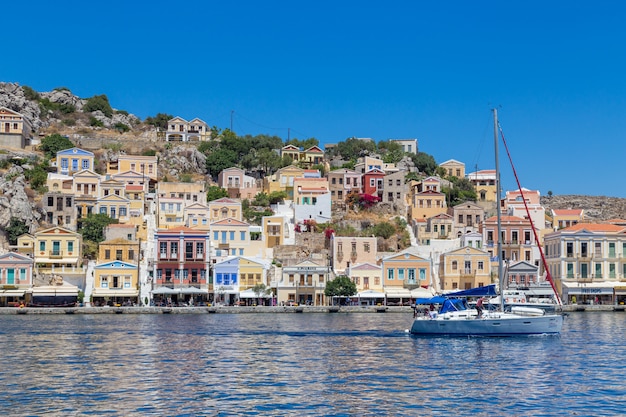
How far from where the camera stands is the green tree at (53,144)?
11894 centimetres

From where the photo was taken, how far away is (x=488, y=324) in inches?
1925

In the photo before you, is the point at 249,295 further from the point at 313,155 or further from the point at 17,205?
the point at 313,155

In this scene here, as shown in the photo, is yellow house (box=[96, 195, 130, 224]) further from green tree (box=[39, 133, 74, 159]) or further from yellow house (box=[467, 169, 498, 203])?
yellow house (box=[467, 169, 498, 203])

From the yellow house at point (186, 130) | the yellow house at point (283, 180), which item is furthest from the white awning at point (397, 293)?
the yellow house at point (186, 130)

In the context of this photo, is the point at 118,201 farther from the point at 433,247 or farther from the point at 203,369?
the point at 203,369

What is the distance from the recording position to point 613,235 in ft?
297

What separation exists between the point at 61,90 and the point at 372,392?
136 meters

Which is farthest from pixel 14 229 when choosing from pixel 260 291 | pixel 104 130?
pixel 104 130

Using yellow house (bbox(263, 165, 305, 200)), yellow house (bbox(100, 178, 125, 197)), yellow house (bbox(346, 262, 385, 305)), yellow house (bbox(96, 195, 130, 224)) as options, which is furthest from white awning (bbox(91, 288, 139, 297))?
yellow house (bbox(263, 165, 305, 200))

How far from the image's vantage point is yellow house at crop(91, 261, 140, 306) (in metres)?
83.6

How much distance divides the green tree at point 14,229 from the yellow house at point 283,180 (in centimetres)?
3220

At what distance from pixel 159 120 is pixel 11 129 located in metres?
34.9

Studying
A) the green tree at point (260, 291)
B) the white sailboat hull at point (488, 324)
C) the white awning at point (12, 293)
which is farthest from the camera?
the green tree at point (260, 291)

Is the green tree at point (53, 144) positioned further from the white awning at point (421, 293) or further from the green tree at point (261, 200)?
the white awning at point (421, 293)
